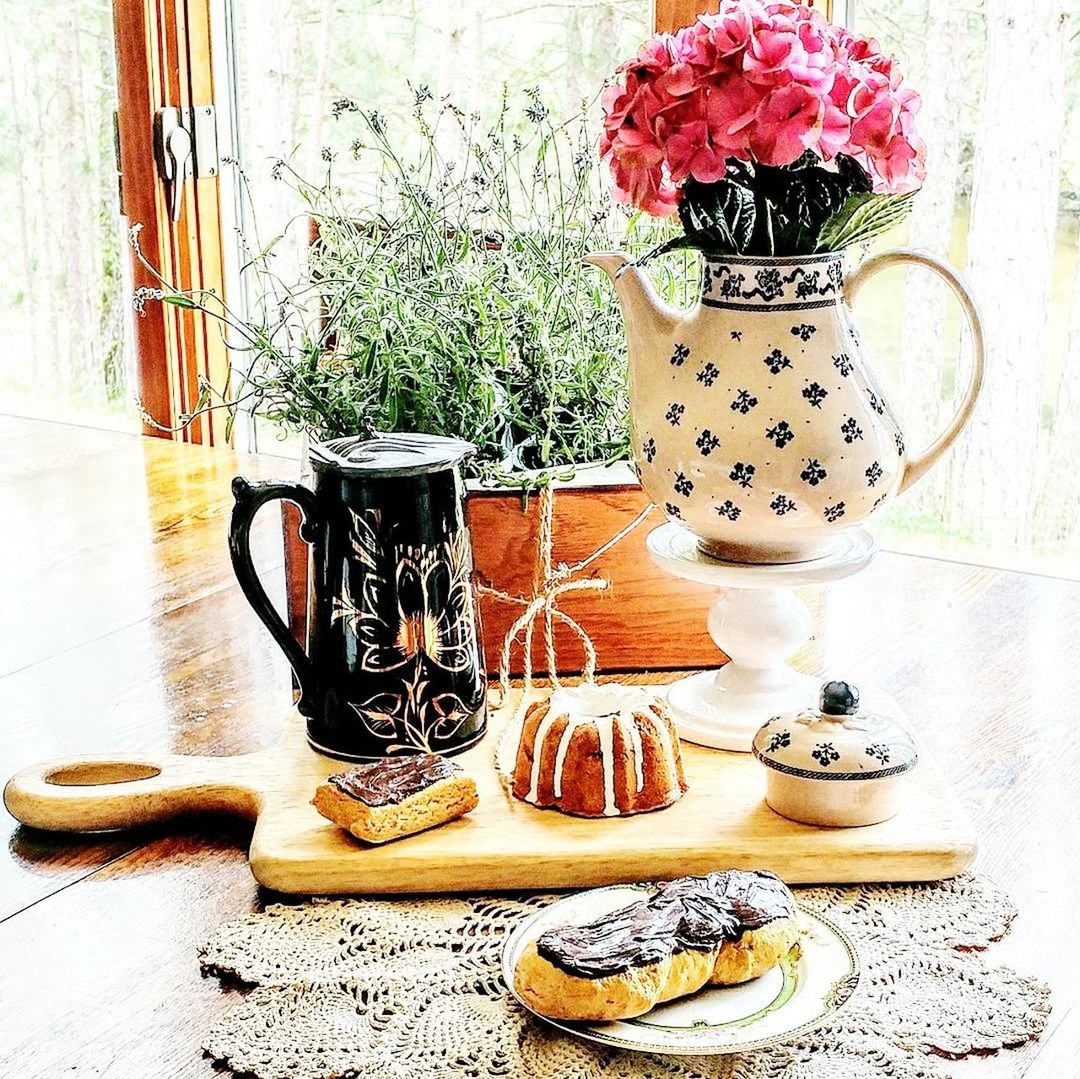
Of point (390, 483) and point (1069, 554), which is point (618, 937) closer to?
point (390, 483)

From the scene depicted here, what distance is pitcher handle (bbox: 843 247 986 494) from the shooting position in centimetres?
107

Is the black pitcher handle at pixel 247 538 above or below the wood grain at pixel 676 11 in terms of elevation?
below

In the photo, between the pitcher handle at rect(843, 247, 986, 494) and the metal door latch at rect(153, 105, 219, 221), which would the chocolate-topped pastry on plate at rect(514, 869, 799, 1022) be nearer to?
the pitcher handle at rect(843, 247, 986, 494)

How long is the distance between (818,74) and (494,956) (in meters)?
0.57

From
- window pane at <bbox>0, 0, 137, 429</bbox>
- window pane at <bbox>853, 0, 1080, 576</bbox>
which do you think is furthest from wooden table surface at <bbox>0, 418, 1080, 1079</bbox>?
window pane at <bbox>0, 0, 137, 429</bbox>

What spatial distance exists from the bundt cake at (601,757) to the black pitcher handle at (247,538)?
179 millimetres

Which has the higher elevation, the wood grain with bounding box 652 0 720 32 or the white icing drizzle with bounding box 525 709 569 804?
the wood grain with bounding box 652 0 720 32

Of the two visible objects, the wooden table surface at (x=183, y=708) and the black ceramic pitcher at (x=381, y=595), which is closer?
the wooden table surface at (x=183, y=708)

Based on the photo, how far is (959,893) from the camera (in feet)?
3.10

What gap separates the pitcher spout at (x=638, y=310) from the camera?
107cm

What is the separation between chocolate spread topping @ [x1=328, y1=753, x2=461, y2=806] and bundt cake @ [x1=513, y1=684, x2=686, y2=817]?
64mm

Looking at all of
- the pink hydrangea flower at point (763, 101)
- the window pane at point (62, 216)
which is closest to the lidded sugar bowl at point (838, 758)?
the pink hydrangea flower at point (763, 101)

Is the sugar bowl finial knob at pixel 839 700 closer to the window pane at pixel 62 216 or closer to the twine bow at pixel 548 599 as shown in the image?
the twine bow at pixel 548 599

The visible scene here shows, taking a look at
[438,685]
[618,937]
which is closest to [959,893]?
[618,937]
